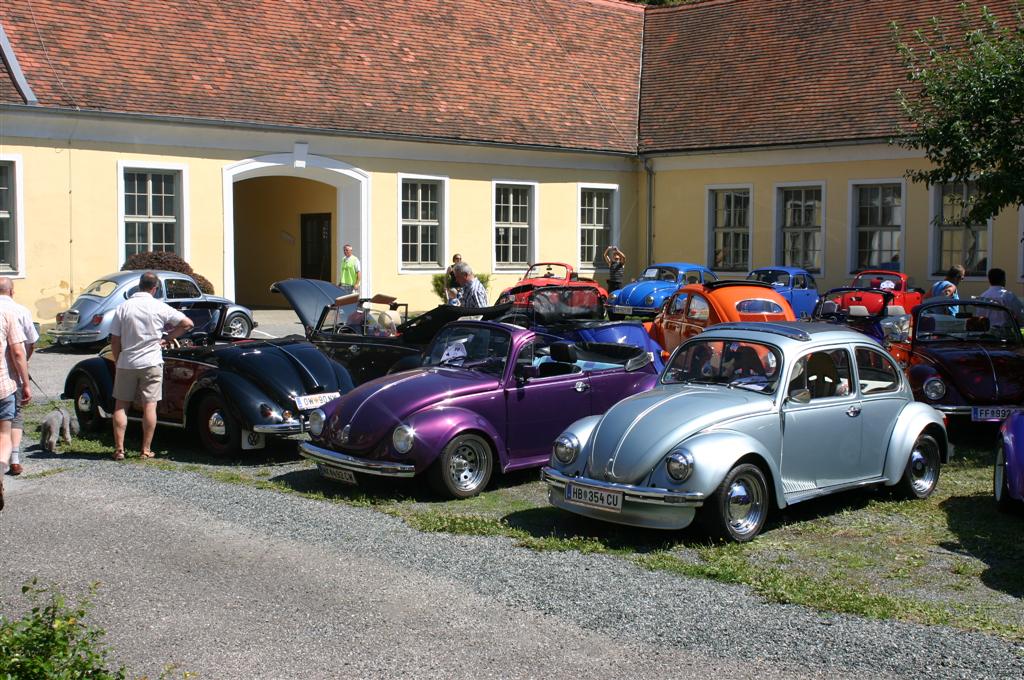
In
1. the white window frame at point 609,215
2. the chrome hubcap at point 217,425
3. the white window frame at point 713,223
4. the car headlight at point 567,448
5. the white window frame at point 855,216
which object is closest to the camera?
the car headlight at point 567,448

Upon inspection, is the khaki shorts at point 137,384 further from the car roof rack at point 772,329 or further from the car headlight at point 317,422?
the car roof rack at point 772,329

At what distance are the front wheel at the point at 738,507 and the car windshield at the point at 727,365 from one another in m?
0.79

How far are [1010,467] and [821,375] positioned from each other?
1500 mm

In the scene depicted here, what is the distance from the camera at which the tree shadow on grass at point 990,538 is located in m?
7.13

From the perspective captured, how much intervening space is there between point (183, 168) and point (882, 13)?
56.6 feet

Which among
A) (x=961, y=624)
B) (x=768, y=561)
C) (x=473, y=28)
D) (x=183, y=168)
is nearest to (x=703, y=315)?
(x=768, y=561)

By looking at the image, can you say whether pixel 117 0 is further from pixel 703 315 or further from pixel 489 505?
pixel 489 505

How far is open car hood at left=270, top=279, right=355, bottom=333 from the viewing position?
13.5 metres

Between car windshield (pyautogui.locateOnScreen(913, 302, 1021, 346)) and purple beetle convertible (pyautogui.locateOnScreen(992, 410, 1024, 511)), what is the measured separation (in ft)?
12.5

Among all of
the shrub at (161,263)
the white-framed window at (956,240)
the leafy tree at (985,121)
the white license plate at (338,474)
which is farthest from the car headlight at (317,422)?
the white-framed window at (956,240)

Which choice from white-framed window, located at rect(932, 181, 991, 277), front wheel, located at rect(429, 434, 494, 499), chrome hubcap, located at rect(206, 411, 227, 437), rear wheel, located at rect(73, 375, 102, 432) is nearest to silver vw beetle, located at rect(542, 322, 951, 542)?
front wheel, located at rect(429, 434, 494, 499)

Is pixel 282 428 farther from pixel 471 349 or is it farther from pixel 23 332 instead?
pixel 23 332

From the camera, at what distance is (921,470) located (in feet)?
30.6

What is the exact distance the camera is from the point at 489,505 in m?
9.23
